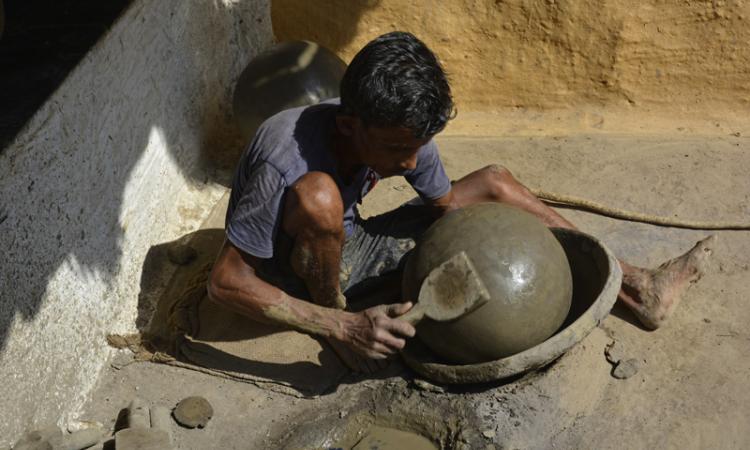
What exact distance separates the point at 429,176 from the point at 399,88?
2.58 ft

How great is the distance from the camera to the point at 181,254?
4.59 meters

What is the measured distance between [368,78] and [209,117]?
264 centimetres

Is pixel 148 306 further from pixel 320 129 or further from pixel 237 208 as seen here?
pixel 320 129

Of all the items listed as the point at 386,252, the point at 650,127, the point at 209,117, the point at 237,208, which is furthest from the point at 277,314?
the point at 650,127

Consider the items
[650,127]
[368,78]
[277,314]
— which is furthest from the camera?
[650,127]

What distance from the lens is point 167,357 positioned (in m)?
4.02

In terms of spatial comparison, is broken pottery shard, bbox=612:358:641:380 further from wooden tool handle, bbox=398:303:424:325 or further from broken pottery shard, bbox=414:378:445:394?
wooden tool handle, bbox=398:303:424:325

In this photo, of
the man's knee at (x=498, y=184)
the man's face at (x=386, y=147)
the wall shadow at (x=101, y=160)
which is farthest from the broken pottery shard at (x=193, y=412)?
the man's knee at (x=498, y=184)

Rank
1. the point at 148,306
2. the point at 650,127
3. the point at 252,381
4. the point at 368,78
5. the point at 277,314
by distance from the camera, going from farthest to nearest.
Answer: the point at 650,127 → the point at 148,306 → the point at 252,381 → the point at 277,314 → the point at 368,78

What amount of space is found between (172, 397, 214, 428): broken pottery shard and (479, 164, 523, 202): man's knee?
166 cm

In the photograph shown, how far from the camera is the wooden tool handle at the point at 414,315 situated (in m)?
3.27

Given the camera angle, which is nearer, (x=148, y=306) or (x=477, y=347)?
(x=477, y=347)

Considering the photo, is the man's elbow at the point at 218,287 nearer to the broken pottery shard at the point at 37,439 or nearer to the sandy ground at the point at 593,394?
the sandy ground at the point at 593,394

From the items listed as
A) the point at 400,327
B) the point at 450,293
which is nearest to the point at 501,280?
the point at 450,293
